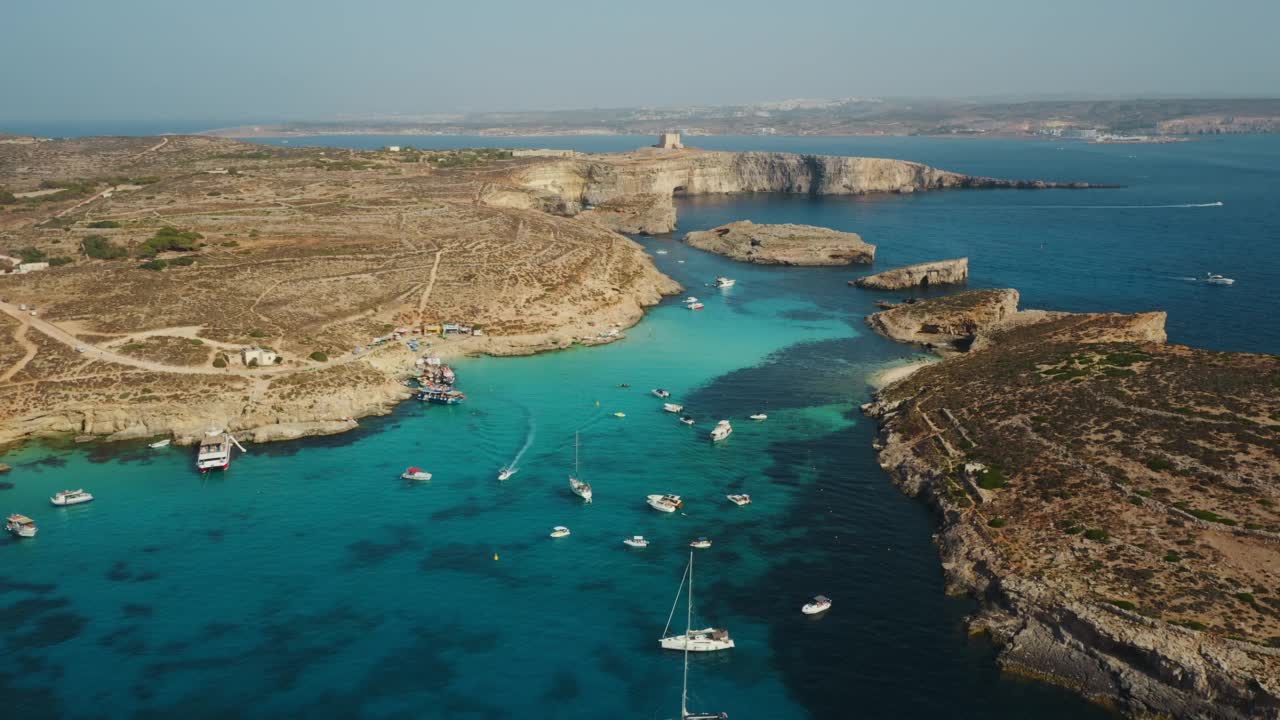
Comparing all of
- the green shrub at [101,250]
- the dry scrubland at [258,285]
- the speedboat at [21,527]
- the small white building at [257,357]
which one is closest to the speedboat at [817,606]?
the dry scrubland at [258,285]

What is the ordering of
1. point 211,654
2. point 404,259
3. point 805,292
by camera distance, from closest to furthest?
point 211,654 → point 404,259 → point 805,292

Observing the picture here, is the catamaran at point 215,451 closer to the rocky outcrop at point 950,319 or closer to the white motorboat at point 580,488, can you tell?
the white motorboat at point 580,488

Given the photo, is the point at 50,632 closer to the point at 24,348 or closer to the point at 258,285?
the point at 24,348

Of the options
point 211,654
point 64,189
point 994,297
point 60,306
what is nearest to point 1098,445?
point 994,297

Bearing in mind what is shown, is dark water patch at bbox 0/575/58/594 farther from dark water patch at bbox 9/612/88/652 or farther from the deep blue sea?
dark water patch at bbox 9/612/88/652

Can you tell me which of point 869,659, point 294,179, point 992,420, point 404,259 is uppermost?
point 294,179

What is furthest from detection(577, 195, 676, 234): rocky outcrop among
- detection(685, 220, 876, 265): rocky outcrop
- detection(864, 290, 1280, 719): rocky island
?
detection(864, 290, 1280, 719): rocky island

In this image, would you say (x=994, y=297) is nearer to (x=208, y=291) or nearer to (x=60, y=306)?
(x=208, y=291)

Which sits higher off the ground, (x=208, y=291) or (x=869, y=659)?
(x=208, y=291)

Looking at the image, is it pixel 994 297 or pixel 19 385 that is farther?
pixel 994 297
